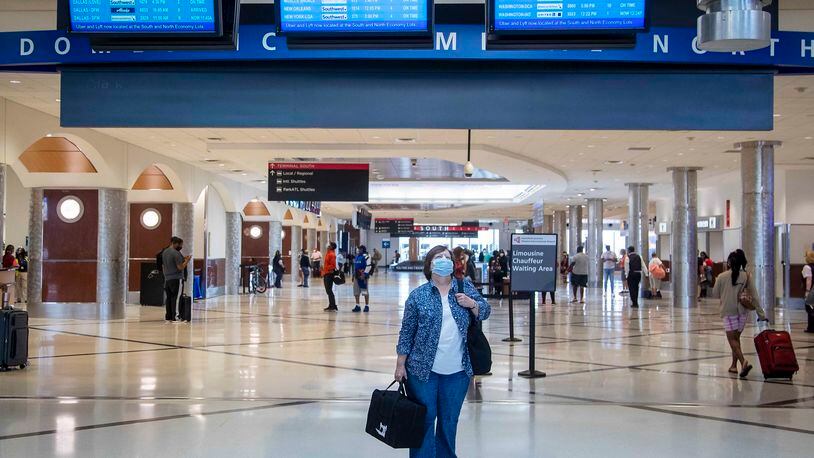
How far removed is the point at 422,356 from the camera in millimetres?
5090

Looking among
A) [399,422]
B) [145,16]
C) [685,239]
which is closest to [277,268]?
[685,239]

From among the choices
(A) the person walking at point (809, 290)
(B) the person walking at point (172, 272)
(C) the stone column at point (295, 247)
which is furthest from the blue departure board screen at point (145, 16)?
(C) the stone column at point (295, 247)

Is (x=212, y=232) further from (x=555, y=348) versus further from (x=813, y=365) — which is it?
(x=813, y=365)

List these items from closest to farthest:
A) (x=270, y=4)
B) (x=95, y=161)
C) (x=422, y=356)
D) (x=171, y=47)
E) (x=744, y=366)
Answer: (x=422, y=356), (x=171, y=47), (x=270, y=4), (x=744, y=366), (x=95, y=161)

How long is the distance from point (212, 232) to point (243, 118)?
19.2m

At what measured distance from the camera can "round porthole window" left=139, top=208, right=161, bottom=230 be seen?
22922 millimetres

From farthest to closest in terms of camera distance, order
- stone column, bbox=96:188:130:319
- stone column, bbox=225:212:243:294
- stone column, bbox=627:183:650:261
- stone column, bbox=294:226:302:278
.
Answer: stone column, bbox=294:226:302:278, stone column, bbox=627:183:650:261, stone column, bbox=225:212:243:294, stone column, bbox=96:188:130:319

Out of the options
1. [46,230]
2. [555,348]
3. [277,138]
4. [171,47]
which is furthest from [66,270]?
[171,47]

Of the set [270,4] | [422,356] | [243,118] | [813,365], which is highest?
[270,4]

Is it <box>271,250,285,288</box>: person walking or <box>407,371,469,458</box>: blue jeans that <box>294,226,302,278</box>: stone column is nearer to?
<box>271,250,285,288</box>: person walking

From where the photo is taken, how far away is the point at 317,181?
819 inches

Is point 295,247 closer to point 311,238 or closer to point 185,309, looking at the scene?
point 311,238

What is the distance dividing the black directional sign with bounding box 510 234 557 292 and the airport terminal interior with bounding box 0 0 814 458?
0.03m

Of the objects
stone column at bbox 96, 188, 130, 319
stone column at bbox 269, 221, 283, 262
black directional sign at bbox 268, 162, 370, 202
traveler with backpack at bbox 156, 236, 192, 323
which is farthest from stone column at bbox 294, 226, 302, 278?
traveler with backpack at bbox 156, 236, 192, 323
